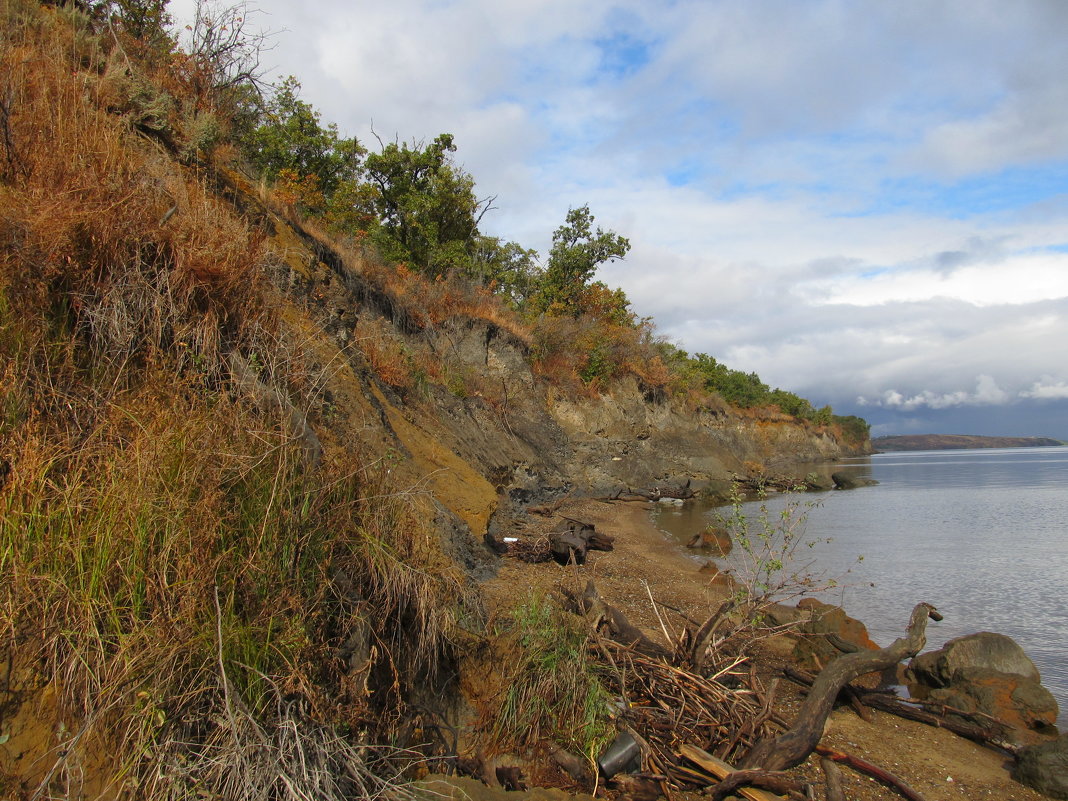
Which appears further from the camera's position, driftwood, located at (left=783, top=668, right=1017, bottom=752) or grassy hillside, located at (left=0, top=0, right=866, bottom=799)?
driftwood, located at (left=783, top=668, right=1017, bottom=752)

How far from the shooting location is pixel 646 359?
1260 inches

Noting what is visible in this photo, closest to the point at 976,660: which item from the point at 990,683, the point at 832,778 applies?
the point at 990,683

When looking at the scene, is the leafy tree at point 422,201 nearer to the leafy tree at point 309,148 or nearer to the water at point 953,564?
the leafy tree at point 309,148

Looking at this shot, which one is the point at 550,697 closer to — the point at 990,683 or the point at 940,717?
the point at 940,717

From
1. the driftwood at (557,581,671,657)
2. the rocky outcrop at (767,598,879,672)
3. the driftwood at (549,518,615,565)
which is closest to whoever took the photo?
the driftwood at (557,581,671,657)

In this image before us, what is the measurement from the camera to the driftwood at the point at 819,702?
431 cm

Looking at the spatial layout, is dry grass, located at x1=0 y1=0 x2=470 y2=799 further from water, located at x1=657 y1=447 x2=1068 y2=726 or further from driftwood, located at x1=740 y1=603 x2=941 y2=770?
water, located at x1=657 y1=447 x2=1068 y2=726

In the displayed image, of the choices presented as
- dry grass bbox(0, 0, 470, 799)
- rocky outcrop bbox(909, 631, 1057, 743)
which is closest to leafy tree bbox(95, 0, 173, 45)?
dry grass bbox(0, 0, 470, 799)

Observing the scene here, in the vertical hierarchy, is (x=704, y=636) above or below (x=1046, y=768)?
above

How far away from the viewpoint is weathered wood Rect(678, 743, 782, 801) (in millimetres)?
3920

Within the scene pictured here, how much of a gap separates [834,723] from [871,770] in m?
0.95

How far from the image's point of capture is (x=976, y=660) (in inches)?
261

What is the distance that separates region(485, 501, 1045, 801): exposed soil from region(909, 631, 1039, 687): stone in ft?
3.83

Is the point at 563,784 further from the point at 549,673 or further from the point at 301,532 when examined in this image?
the point at 301,532
